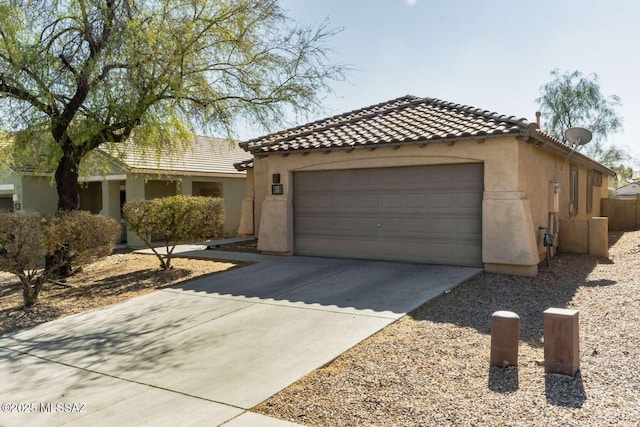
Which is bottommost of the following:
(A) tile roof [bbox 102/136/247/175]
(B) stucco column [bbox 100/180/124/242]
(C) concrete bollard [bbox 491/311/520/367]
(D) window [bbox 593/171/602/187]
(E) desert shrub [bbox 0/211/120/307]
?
(C) concrete bollard [bbox 491/311/520/367]

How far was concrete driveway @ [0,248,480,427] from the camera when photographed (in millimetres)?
4594

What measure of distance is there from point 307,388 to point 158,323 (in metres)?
3.57

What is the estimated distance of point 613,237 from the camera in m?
18.3

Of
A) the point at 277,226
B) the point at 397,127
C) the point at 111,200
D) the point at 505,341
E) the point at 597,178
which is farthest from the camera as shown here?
the point at 597,178

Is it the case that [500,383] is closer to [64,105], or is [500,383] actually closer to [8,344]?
[8,344]

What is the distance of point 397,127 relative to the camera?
11.8 metres

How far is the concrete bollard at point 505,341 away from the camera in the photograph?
504 cm

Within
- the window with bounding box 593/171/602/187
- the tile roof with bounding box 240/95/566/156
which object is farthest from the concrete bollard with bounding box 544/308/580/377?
the window with bounding box 593/171/602/187

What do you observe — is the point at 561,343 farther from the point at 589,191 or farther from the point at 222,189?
the point at 222,189

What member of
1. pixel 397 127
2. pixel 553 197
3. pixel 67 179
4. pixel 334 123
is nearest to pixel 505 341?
pixel 397 127

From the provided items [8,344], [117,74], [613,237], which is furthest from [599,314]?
[613,237]

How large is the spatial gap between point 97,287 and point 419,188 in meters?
7.36

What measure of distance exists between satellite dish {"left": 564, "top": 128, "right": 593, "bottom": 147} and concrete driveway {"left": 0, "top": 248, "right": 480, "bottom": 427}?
5.51 m

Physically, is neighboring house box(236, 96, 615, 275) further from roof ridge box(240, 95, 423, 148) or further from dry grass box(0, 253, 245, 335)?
dry grass box(0, 253, 245, 335)
